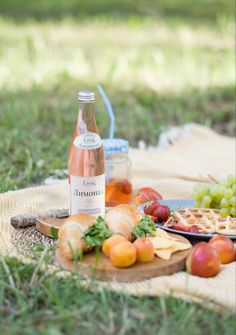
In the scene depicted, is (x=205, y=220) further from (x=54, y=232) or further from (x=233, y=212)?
(x=54, y=232)

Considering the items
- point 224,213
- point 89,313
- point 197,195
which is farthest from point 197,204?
point 89,313

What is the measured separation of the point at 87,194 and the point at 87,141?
0.59ft

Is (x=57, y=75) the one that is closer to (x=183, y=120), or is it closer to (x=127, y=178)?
(x=183, y=120)

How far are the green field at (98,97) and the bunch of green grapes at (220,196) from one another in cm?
74

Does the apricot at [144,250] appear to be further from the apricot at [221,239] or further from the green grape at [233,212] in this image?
the green grape at [233,212]

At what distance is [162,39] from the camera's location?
21.1 feet

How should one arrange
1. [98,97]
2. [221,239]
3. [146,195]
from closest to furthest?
[221,239] < [146,195] < [98,97]

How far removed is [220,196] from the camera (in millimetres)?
2900

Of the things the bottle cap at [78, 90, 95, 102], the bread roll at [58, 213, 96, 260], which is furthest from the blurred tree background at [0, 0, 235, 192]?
the bread roll at [58, 213, 96, 260]

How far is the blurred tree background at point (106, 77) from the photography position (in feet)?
13.9

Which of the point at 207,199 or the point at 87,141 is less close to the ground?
the point at 87,141

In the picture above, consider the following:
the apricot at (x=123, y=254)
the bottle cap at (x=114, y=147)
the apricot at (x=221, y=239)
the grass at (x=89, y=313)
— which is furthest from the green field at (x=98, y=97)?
the bottle cap at (x=114, y=147)

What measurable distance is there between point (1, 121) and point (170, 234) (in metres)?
2.06

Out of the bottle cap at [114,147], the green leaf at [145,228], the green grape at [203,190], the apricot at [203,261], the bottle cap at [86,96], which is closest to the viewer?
the apricot at [203,261]
